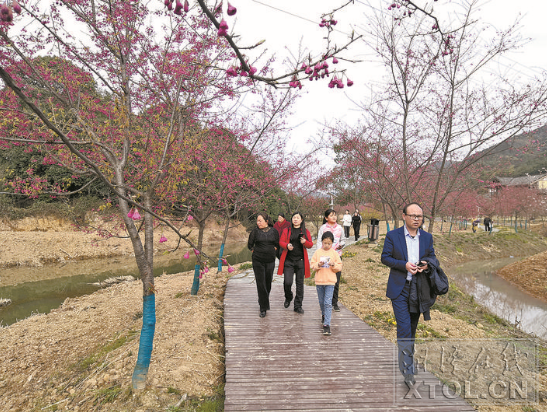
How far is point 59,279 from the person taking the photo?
1338 centimetres

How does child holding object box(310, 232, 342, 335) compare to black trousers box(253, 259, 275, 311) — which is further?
black trousers box(253, 259, 275, 311)

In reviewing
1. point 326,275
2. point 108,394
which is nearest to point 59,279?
point 108,394

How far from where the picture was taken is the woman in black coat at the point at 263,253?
5598mm

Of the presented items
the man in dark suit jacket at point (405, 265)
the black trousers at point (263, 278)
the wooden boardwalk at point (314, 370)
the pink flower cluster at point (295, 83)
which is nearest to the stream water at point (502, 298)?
the wooden boardwalk at point (314, 370)

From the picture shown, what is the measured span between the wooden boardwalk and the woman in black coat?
0.47 m

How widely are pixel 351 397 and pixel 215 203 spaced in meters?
5.73

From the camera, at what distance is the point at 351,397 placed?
325cm

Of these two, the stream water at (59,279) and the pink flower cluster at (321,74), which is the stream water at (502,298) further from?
the stream water at (59,279)

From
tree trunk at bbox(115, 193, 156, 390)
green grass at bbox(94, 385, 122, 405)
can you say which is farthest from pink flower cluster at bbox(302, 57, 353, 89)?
green grass at bbox(94, 385, 122, 405)

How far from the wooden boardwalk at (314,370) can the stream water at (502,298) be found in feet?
17.6

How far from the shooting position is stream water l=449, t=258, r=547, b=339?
31.8 ft

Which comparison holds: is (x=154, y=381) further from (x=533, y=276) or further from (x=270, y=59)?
(x=533, y=276)

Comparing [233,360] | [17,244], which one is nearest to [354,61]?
[233,360]

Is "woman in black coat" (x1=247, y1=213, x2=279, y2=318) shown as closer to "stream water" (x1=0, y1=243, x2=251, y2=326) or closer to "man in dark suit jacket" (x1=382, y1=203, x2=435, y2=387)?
"man in dark suit jacket" (x1=382, y1=203, x2=435, y2=387)
